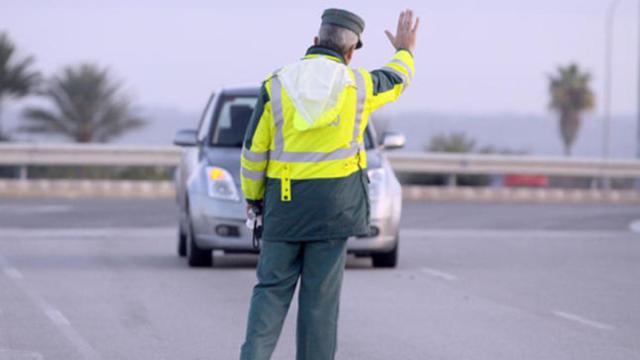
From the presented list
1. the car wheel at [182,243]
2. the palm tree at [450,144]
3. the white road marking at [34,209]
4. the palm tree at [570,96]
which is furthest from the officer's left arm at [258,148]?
the palm tree at [570,96]

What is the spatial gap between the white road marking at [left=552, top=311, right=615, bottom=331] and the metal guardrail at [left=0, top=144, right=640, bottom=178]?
78.5 feet

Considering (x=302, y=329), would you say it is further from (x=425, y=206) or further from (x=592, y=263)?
(x=425, y=206)

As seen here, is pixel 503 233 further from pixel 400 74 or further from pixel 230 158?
pixel 400 74

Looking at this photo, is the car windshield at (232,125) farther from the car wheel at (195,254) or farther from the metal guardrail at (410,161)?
the metal guardrail at (410,161)

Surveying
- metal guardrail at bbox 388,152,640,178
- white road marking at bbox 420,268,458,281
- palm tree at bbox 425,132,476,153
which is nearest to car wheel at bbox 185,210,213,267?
white road marking at bbox 420,268,458,281

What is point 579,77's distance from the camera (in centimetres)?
7906

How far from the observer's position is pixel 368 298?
12.7 meters

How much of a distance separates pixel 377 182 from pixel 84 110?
119ft

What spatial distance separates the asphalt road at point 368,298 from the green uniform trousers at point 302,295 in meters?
1.91

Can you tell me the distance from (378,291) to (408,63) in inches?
227

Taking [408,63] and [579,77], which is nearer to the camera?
[408,63]

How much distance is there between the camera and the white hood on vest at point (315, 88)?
23.6ft

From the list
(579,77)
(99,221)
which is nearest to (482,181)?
(99,221)

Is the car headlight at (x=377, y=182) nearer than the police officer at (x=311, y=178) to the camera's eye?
No
